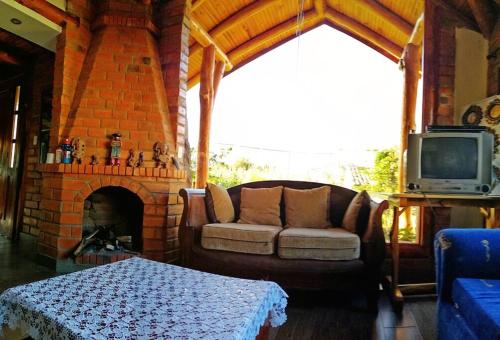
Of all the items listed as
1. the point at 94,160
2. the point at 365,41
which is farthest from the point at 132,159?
the point at 365,41

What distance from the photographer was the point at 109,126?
298cm

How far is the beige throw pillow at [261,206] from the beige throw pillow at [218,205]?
13 centimetres

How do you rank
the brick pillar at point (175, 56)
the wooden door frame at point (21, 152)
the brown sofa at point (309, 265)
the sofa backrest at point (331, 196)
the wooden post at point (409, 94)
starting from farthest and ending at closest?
1. the wooden door frame at point (21, 152)
2. the wooden post at point (409, 94)
3. the brick pillar at point (175, 56)
4. the sofa backrest at point (331, 196)
5. the brown sofa at point (309, 265)

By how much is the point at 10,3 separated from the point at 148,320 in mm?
2962

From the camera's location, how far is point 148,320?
97 centimetres

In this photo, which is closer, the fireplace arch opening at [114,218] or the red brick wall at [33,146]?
the fireplace arch opening at [114,218]

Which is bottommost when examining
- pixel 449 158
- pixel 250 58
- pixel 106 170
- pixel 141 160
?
pixel 106 170

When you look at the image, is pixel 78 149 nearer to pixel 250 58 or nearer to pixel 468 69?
pixel 250 58

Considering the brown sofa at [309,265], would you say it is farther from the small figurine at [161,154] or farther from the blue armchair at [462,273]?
the small figurine at [161,154]

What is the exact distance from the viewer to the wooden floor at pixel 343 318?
1.77 metres

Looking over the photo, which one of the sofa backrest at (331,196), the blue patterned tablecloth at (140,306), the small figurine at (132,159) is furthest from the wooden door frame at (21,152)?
the blue patterned tablecloth at (140,306)

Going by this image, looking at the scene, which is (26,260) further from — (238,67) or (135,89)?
(238,67)

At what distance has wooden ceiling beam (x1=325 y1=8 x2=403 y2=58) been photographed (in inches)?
157

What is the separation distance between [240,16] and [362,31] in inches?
65.5
